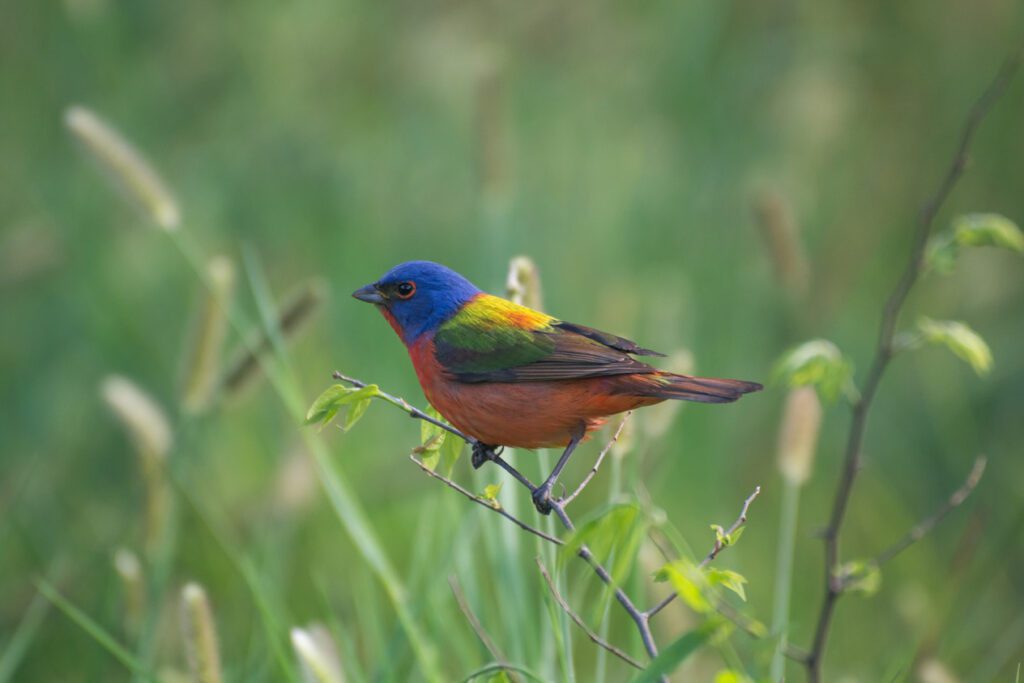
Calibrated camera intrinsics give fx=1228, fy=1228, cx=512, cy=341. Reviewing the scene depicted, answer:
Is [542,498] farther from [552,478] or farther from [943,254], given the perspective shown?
[943,254]

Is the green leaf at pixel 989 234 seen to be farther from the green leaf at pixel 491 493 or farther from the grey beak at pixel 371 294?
the grey beak at pixel 371 294

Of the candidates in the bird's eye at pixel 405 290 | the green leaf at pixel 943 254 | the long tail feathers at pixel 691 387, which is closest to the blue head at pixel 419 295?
the bird's eye at pixel 405 290

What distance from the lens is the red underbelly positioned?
2086mm

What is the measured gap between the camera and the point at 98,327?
4.95 meters

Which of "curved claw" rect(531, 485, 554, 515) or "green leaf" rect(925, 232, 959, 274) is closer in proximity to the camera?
"curved claw" rect(531, 485, 554, 515)

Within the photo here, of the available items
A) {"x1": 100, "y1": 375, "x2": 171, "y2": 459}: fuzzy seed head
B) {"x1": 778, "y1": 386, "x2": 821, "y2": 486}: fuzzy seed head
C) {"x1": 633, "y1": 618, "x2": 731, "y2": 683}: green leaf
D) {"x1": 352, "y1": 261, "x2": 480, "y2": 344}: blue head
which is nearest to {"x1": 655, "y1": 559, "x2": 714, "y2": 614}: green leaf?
{"x1": 633, "y1": 618, "x2": 731, "y2": 683}: green leaf

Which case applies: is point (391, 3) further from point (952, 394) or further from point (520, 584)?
point (520, 584)

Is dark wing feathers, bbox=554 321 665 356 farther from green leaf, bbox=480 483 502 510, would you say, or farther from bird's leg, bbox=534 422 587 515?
green leaf, bbox=480 483 502 510

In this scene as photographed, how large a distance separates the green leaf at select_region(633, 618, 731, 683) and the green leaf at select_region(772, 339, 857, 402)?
784 millimetres

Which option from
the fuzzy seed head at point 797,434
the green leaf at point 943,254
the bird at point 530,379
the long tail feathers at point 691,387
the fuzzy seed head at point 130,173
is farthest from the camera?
the fuzzy seed head at point 130,173

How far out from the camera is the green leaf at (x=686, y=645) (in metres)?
1.37

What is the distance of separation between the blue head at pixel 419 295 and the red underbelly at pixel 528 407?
269 mm

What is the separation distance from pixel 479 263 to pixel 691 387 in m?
2.60

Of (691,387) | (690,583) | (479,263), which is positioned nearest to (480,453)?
(691,387)
